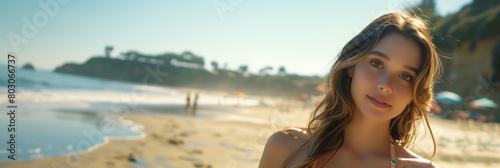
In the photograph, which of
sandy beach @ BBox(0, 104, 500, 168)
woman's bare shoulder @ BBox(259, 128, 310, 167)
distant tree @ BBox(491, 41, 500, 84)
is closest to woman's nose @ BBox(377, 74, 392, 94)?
woman's bare shoulder @ BBox(259, 128, 310, 167)

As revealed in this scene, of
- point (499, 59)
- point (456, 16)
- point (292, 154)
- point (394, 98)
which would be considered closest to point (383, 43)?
point (394, 98)

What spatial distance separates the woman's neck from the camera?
1.77 metres

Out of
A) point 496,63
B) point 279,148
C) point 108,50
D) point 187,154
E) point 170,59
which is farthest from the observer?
point 170,59

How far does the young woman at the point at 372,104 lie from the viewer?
164 centimetres

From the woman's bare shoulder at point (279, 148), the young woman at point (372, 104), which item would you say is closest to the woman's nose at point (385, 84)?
the young woman at point (372, 104)

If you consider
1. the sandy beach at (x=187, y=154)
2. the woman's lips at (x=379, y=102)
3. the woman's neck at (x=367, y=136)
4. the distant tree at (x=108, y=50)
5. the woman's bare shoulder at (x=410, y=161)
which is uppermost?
the distant tree at (x=108, y=50)

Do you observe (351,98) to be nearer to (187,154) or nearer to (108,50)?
(187,154)

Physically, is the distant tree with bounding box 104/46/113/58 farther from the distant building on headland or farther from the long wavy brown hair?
the long wavy brown hair

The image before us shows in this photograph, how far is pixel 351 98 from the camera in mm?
1812

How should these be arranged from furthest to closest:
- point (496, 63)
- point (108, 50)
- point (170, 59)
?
point (170, 59) → point (108, 50) → point (496, 63)

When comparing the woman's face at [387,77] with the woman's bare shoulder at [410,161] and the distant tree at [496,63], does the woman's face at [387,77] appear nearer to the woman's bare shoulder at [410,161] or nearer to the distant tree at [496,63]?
the woman's bare shoulder at [410,161]

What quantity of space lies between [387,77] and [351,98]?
9.8 inches

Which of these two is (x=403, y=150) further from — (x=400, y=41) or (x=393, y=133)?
(x=400, y=41)

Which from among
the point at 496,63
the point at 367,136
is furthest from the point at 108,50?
the point at 367,136
